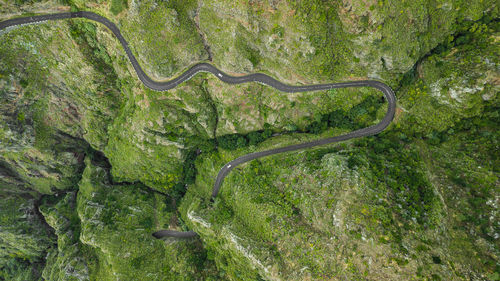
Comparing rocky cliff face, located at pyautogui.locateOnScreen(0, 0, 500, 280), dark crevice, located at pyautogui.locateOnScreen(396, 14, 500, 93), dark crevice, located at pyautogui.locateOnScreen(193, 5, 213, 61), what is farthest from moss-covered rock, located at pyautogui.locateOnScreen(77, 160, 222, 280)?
dark crevice, located at pyautogui.locateOnScreen(396, 14, 500, 93)

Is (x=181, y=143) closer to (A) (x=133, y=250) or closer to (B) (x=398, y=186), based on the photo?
(A) (x=133, y=250)

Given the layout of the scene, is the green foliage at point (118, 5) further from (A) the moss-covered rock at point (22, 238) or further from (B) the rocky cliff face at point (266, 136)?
(A) the moss-covered rock at point (22, 238)

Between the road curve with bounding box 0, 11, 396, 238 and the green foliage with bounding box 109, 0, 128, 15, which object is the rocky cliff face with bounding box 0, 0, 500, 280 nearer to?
the green foliage with bounding box 109, 0, 128, 15

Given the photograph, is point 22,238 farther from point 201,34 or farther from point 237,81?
point 201,34

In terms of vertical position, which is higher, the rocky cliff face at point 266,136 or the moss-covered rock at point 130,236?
the rocky cliff face at point 266,136

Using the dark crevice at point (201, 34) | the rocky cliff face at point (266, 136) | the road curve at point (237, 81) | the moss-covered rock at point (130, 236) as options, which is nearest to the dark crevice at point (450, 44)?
the rocky cliff face at point (266, 136)

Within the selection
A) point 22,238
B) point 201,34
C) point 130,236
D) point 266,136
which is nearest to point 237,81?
point 201,34

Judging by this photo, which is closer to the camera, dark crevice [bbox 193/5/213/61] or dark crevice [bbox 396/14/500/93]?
dark crevice [bbox 396/14/500/93]

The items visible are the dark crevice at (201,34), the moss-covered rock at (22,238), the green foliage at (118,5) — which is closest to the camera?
the green foliage at (118,5)
